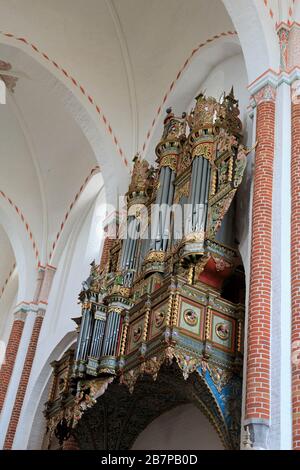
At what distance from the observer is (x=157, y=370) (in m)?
9.30

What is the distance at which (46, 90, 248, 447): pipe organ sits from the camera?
9375 mm

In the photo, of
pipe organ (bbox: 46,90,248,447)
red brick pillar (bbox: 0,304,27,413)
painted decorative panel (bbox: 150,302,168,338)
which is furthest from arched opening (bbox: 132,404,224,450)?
red brick pillar (bbox: 0,304,27,413)

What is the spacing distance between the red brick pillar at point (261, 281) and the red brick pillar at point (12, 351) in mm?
10756

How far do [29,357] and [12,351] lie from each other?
2.94ft

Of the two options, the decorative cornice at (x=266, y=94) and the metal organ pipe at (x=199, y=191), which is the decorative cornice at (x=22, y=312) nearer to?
the metal organ pipe at (x=199, y=191)

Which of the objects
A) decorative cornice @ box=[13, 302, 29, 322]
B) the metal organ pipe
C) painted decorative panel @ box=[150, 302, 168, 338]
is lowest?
painted decorative panel @ box=[150, 302, 168, 338]

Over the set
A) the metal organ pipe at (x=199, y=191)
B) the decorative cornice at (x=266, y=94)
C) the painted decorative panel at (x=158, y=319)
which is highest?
the decorative cornice at (x=266, y=94)

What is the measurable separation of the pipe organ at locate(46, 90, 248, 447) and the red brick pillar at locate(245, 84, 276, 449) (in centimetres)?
45

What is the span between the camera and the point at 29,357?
58.5 feet

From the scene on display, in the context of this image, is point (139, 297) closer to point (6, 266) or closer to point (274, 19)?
point (274, 19)

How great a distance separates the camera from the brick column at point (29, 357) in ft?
54.5

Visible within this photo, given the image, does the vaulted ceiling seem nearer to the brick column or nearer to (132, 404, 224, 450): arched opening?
the brick column

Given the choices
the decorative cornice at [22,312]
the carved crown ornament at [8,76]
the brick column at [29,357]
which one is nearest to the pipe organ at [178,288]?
the brick column at [29,357]
